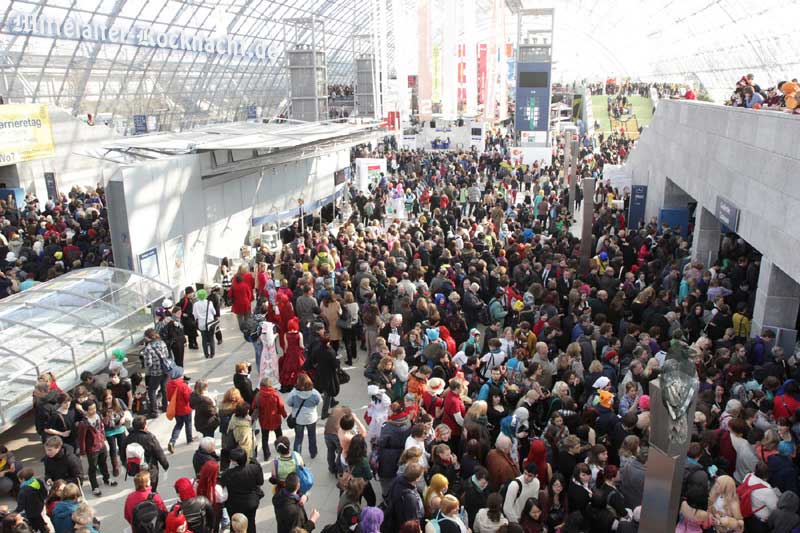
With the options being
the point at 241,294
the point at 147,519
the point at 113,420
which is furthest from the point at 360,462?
the point at 241,294

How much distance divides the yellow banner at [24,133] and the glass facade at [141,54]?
3.83 meters

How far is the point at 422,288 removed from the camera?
11273 mm

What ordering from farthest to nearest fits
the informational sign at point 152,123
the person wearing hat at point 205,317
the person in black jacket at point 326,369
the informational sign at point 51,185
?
the informational sign at point 152,123 → the informational sign at point 51,185 → the person wearing hat at point 205,317 → the person in black jacket at point 326,369

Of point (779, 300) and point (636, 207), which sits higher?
point (779, 300)

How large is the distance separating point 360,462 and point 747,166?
9015mm

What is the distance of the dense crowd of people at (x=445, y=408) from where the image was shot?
18.2 ft

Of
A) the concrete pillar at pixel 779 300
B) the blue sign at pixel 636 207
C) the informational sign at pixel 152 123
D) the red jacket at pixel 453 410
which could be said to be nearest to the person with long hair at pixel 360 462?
the red jacket at pixel 453 410

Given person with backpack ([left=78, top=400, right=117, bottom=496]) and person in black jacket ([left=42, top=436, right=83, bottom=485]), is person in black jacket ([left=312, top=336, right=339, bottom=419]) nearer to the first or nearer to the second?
person with backpack ([left=78, top=400, right=117, bottom=496])

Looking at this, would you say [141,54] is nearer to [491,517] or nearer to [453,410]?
[453,410]

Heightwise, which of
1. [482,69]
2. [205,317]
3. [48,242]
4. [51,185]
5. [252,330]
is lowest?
[252,330]

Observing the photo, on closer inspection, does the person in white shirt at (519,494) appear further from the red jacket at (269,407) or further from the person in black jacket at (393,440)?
the red jacket at (269,407)

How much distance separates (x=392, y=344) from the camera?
31.0 feet

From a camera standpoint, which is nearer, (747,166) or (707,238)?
(747,166)

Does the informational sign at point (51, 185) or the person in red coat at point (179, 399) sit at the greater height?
the informational sign at point (51, 185)
